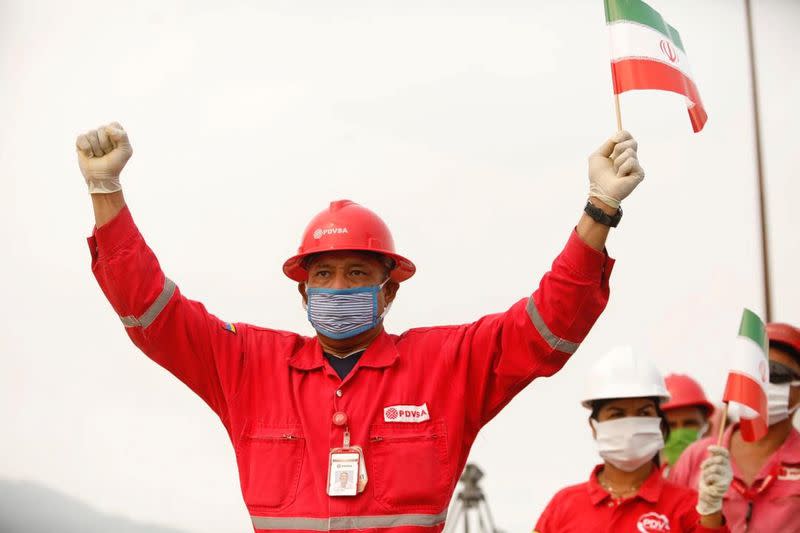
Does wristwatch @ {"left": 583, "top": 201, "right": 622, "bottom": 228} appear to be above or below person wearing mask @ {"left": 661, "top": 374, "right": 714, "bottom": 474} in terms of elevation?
above

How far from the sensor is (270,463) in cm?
379

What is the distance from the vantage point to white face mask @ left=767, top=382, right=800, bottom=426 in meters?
5.01

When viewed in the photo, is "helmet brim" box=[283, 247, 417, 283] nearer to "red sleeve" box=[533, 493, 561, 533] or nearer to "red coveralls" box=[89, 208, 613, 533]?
"red coveralls" box=[89, 208, 613, 533]

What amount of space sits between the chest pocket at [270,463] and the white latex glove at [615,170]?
1.34 meters

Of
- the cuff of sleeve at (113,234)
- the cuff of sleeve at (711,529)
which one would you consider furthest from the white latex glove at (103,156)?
the cuff of sleeve at (711,529)

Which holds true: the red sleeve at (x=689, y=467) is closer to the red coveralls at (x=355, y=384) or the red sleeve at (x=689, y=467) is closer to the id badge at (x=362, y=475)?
the red coveralls at (x=355, y=384)

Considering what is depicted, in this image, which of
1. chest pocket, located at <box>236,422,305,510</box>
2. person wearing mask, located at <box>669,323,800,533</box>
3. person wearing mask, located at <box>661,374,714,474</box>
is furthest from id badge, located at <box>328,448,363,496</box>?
person wearing mask, located at <box>661,374,714,474</box>

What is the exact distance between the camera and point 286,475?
376 centimetres

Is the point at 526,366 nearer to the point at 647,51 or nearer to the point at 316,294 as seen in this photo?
the point at 316,294

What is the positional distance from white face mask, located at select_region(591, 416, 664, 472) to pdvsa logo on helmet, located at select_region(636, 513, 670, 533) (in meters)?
0.26

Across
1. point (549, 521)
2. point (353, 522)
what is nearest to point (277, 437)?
point (353, 522)

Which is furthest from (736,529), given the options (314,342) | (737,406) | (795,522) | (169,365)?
(169,365)

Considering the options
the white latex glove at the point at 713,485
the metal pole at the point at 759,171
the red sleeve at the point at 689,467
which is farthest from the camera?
the metal pole at the point at 759,171

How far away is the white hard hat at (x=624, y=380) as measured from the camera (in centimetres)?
490
